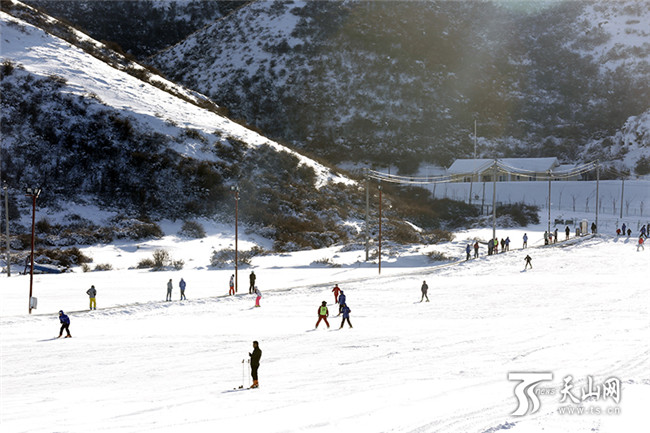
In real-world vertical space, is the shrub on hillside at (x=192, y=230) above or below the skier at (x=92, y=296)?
above

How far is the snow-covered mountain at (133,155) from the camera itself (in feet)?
207

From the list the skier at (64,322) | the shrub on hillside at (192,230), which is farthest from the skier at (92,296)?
the shrub on hillside at (192,230)

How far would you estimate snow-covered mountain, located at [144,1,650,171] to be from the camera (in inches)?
4279

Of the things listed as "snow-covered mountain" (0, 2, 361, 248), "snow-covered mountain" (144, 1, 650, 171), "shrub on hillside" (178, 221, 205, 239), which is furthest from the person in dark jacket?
"snow-covered mountain" (144, 1, 650, 171)

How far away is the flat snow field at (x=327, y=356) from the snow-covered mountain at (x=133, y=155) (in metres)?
27.0

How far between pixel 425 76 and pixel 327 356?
10956 cm

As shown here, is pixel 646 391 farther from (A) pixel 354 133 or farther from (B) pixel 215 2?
(B) pixel 215 2

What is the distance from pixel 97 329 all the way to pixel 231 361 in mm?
8616

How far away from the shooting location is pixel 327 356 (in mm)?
18375

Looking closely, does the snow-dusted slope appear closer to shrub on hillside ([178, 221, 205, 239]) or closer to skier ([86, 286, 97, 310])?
shrub on hillside ([178, 221, 205, 239])

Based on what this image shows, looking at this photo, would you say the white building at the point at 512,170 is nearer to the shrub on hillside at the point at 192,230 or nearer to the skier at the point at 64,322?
the shrub on hillside at the point at 192,230

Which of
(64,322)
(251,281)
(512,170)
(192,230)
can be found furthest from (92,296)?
(512,170)

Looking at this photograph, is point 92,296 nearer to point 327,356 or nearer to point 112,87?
point 327,356

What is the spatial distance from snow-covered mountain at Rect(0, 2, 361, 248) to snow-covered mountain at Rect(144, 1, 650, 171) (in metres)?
31.0
